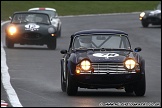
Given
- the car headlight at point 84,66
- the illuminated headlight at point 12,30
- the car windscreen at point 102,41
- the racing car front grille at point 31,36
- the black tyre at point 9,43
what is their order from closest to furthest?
the car headlight at point 84,66 < the car windscreen at point 102,41 < the racing car front grille at point 31,36 < the illuminated headlight at point 12,30 < the black tyre at point 9,43

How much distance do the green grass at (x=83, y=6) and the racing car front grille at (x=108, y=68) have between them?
41797mm

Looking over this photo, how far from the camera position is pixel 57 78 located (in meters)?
18.7

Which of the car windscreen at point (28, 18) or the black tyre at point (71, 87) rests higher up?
the car windscreen at point (28, 18)

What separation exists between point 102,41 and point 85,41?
323 millimetres

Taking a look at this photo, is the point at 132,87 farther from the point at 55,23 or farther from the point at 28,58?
the point at 55,23

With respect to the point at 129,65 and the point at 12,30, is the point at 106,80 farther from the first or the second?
the point at 12,30

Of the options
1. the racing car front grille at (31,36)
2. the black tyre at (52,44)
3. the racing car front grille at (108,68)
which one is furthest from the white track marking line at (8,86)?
the black tyre at (52,44)

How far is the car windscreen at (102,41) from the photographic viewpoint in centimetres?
1459

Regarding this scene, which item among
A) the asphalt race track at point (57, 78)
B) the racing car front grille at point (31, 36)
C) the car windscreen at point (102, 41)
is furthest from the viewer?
the racing car front grille at point (31, 36)

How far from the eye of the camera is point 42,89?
602 inches

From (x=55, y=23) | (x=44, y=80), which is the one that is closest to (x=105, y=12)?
(x=55, y=23)

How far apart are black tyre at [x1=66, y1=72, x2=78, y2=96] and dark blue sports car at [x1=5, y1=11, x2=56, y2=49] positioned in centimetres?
1419

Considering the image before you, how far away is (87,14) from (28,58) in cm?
3349

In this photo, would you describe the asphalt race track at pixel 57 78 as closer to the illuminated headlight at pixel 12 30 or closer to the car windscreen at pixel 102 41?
the illuminated headlight at pixel 12 30
